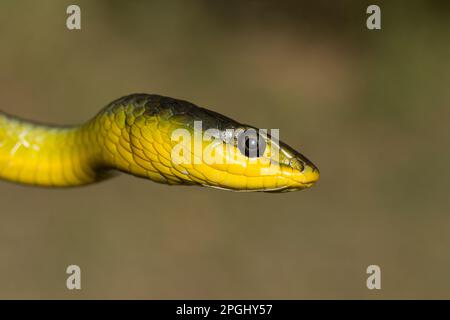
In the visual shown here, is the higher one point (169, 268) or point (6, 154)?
point (6, 154)

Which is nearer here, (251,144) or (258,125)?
(251,144)

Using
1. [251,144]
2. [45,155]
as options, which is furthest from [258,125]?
[251,144]

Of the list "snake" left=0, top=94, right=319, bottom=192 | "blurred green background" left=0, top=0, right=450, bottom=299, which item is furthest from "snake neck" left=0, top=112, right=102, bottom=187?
"blurred green background" left=0, top=0, right=450, bottom=299

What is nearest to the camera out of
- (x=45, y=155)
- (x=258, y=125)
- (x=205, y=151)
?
(x=205, y=151)

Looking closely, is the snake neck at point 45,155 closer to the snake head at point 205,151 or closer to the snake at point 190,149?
the snake at point 190,149

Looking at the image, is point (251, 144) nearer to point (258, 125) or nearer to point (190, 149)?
point (190, 149)

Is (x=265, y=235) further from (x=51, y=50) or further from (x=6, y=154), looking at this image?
(x=6, y=154)

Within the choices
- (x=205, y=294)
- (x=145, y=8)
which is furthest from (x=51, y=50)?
(x=205, y=294)
